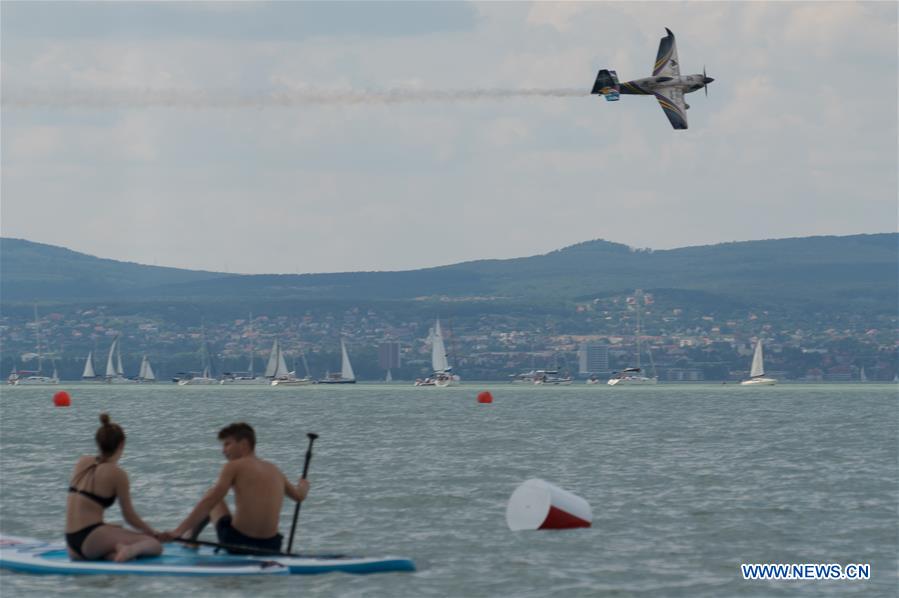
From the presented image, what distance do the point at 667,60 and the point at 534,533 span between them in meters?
38.2

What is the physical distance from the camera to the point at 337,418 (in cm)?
10138

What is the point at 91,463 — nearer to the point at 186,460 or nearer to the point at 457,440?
the point at 186,460

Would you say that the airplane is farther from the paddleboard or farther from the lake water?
the paddleboard

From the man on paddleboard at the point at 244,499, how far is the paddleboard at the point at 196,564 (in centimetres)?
35

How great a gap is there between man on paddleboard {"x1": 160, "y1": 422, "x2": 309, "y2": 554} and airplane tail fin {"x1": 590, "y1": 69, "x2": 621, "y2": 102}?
3909cm

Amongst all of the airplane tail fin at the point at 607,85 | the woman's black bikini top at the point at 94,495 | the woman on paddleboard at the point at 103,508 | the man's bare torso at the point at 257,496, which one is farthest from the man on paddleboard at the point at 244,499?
the airplane tail fin at the point at 607,85

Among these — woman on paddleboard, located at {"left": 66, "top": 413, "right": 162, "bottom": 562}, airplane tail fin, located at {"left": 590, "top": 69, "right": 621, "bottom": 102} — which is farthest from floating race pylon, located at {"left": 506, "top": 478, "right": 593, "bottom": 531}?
airplane tail fin, located at {"left": 590, "top": 69, "right": 621, "bottom": 102}

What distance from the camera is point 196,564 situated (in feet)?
79.0

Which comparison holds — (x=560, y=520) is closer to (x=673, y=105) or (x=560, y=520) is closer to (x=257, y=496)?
(x=257, y=496)

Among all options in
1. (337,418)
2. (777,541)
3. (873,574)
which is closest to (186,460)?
(777,541)

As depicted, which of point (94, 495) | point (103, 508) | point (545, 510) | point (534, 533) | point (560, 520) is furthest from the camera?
point (560, 520)

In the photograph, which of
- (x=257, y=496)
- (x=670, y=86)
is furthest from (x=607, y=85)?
(x=257, y=496)

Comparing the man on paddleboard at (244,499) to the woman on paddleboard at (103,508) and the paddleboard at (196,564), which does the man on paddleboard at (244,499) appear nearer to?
the paddleboard at (196,564)

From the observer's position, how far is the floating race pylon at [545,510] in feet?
103
